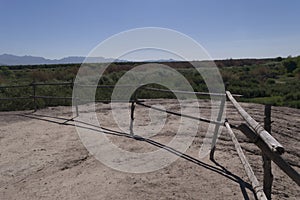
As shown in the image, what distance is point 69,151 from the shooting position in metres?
5.54

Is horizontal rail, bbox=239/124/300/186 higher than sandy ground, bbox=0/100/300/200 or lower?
higher

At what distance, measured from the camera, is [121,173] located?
436 cm

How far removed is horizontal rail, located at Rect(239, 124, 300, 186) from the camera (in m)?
1.88

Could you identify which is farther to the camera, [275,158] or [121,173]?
[121,173]

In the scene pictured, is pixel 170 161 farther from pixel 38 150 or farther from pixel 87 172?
pixel 38 150

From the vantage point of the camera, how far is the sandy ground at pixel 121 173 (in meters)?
3.75

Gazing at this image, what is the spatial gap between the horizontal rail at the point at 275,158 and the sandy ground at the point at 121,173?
4.71ft

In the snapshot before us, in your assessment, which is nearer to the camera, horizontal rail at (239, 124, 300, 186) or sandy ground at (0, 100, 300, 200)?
horizontal rail at (239, 124, 300, 186)

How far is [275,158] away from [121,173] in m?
2.75

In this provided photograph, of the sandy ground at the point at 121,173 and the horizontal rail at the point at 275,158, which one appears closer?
the horizontal rail at the point at 275,158

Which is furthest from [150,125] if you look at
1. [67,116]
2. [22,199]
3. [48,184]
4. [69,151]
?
[22,199]

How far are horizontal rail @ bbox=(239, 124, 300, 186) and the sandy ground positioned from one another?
1.43 metres

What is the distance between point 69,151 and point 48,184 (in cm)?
145

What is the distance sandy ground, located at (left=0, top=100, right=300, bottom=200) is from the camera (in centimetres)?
375
